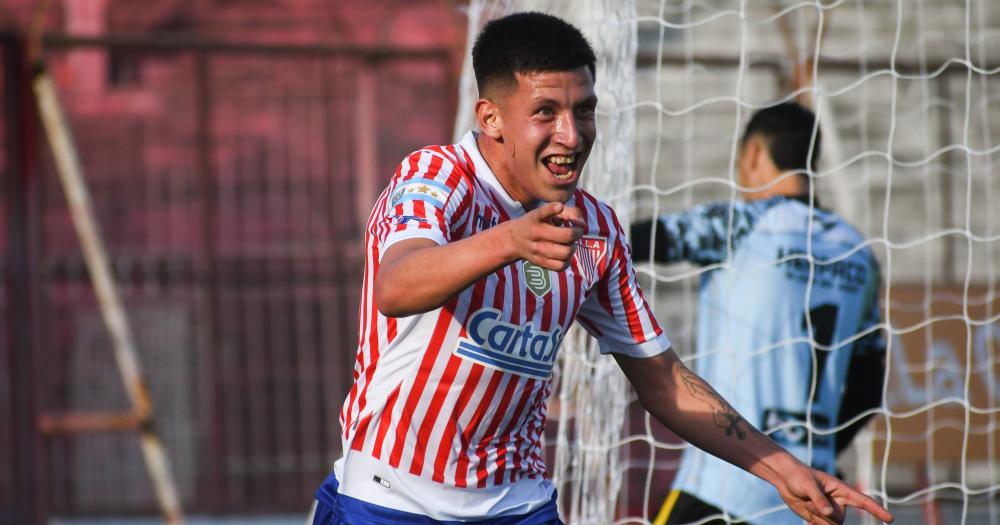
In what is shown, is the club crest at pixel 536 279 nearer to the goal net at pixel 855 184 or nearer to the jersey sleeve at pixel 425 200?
the jersey sleeve at pixel 425 200

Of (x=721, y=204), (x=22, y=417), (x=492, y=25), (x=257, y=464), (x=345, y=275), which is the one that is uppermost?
(x=492, y=25)

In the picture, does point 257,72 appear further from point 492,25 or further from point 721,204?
point 492,25

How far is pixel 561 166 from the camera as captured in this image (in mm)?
2453

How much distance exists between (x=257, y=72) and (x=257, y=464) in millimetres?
2700

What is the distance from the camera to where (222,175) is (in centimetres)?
880

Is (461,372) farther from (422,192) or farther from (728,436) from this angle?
(728,436)

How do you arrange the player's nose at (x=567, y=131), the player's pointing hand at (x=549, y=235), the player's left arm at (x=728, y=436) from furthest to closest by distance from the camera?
the player's left arm at (x=728, y=436), the player's nose at (x=567, y=131), the player's pointing hand at (x=549, y=235)

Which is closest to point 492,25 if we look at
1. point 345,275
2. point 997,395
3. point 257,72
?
point 997,395

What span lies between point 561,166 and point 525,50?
0.81ft

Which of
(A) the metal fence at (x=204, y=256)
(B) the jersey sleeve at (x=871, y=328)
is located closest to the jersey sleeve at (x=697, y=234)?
(B) the jersey sleeve at (x=871, y=328)

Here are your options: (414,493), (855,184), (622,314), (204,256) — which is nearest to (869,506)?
(622,314)

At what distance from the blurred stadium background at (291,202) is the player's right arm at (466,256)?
12.5 feet

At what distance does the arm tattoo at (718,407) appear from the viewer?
9.25 feet

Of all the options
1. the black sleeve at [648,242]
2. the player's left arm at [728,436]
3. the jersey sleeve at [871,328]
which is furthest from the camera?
the jersey sleeve at [871,328]
